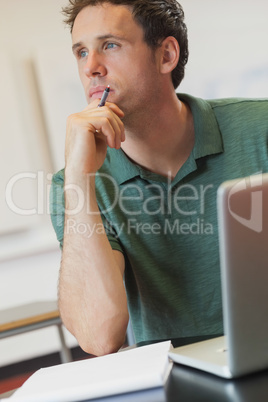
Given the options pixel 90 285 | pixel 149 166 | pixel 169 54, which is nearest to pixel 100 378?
pixel 90 285

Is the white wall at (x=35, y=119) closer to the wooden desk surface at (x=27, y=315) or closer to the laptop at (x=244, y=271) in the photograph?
the wooden desk surface at (x=27, y=315)

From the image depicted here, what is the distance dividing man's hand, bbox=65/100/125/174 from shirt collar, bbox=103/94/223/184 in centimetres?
10

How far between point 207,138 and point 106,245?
43 centimetres

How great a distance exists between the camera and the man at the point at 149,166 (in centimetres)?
135

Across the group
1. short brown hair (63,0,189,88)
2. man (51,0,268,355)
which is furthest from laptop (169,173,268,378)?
short brown hair (63,0,189,88)

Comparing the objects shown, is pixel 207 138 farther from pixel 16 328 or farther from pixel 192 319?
pixel 16 328

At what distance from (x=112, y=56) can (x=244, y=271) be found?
0.89 m

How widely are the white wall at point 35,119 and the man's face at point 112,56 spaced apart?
4.94ft

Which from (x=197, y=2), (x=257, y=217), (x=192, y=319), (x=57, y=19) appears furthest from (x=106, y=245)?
(x=197, y=2)

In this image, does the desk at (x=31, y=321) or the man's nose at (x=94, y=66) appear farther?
the desk at (x=31, y=321)

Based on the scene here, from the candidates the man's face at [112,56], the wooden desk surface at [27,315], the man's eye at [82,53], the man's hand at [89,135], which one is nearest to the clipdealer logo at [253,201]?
the man's hand at [89,135]

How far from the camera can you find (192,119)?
151 centimetres

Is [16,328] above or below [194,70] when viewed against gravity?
below

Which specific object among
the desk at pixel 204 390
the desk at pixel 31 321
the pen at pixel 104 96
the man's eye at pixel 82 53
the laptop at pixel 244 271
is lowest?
the desk at pixel 31 321
